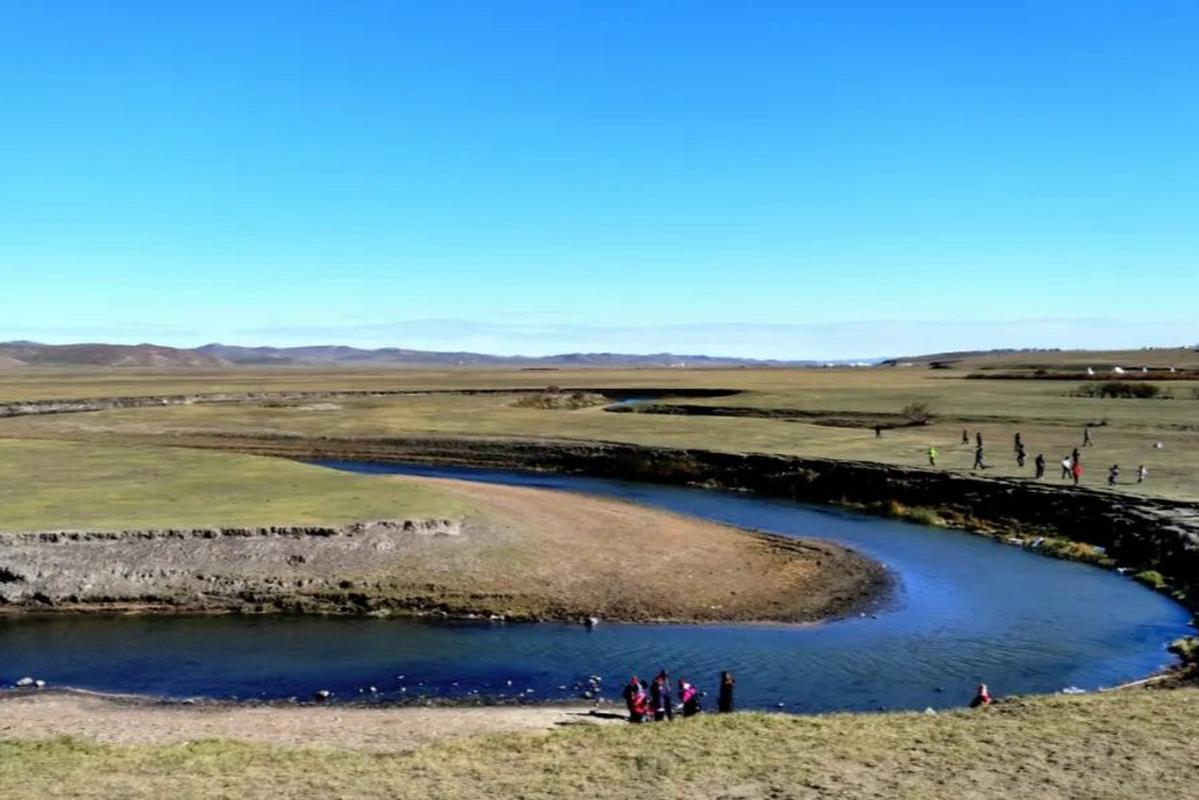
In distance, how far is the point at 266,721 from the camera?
21.0 meters

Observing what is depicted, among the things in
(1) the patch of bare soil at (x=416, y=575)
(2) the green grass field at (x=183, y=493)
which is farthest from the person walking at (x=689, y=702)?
(2) the green grass field at (x=183, y=493)

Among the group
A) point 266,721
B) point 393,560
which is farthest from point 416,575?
point 266,721

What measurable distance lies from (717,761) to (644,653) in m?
10.9

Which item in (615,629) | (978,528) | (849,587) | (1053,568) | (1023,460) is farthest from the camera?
(1023,460)

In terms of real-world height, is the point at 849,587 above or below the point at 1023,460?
below

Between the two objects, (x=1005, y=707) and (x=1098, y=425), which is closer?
(x=1005, y=707)

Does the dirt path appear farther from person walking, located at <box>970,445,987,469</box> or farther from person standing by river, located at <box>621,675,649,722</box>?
person walking, located at <box>970,445,987,469</box>

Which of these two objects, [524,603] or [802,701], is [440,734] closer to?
[802,701]

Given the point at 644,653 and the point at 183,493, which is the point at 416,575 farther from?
the point at 183,493

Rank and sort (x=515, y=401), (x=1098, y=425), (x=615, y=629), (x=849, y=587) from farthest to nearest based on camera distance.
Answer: (x=515, y=401)
(x=1098, y=425)
(x=849, y=587)
(x=615, y=629)

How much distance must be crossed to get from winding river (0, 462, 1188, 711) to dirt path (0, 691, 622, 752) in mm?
1309

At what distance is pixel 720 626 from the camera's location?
96.6 ft

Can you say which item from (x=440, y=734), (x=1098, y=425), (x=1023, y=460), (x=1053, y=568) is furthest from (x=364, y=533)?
(x=1098, y=425)

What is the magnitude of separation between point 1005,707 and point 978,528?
92.9 ft
